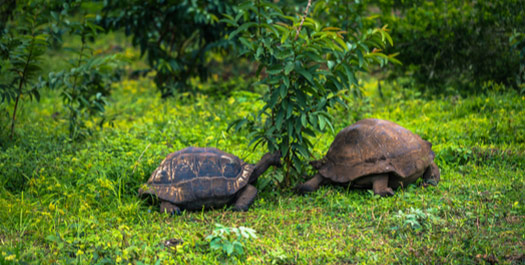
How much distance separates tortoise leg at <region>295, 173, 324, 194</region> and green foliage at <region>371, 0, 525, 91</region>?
4.05m

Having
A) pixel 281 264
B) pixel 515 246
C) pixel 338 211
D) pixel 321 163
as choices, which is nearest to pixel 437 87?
pixel 321 163

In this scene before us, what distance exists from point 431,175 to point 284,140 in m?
1.59

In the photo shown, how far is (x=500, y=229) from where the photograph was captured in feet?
12.1

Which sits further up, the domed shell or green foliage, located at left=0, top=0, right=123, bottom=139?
green foliage, located at left=0, top=0, right=123, bottom=139

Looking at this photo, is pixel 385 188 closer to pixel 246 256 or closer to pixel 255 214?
pixel 255 214

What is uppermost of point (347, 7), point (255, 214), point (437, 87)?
point (347, 7)

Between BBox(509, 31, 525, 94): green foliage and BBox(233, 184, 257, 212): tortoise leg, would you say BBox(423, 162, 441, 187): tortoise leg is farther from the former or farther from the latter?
BBox(509, 31, 525, 94): green foliage

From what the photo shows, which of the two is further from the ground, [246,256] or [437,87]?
[437,87]

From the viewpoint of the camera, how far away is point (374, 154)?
15.4 feet

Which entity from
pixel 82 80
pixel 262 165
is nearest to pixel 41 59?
pixel 82 80

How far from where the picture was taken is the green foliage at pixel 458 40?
7.43 meters

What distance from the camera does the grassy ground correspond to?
11.5 feet

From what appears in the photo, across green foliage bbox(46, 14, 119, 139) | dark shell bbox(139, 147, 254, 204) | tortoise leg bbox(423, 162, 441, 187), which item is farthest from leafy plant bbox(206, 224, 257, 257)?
green foliage bbox(46, 14, 119, 139)

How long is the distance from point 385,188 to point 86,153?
11.3 ft
